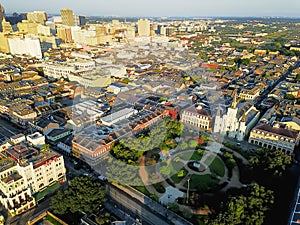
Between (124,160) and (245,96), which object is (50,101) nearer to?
(124,160)

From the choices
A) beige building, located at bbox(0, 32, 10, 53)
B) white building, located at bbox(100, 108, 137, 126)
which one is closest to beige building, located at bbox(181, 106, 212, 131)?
white building, located at bbox(100, 108, 137, 126)

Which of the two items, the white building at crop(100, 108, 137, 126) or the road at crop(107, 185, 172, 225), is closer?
the road at crop(107, 185, 172, 225)

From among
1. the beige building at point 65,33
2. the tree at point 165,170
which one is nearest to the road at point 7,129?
the tree at point 165,170

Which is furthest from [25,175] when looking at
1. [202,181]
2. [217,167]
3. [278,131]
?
[278,131]

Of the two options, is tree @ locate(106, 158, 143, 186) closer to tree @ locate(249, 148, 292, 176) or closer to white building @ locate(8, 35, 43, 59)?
tree @ locate(249, 148, 292, 176)

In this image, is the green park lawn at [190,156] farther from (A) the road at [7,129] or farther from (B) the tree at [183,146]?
(A) the road at [7,129]

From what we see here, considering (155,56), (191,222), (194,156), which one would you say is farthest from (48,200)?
(155,56)

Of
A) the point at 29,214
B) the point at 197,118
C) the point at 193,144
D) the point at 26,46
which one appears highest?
the point at 26,46

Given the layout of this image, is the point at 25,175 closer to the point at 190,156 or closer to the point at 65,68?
the point at 190,156
